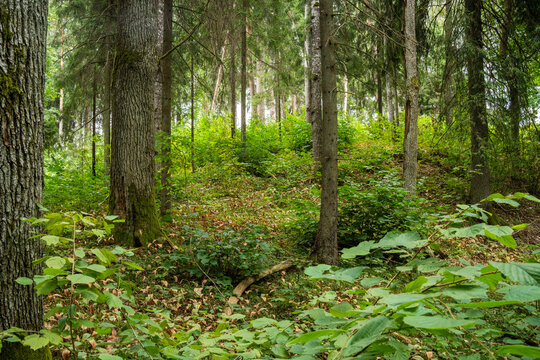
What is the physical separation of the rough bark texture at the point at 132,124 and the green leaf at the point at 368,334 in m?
4.49

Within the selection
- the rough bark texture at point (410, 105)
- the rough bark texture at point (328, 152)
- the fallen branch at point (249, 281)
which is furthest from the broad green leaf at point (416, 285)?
the rough bark texture at point (410, 105)

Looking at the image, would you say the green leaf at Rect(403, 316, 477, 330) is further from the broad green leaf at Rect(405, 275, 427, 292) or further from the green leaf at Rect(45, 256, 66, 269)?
the green leaf at Rect(45, 256, 66, 269)

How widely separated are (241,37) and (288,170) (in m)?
5.22

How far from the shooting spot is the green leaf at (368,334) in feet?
2.33

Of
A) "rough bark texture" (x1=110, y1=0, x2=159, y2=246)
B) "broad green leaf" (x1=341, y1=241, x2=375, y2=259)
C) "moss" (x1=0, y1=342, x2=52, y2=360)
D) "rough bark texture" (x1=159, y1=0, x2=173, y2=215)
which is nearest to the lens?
"broad green leaf" (x1=341, y1=241, x2=375, y2=259)

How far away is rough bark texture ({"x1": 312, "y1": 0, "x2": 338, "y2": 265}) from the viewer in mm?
4785

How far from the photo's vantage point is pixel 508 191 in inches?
317

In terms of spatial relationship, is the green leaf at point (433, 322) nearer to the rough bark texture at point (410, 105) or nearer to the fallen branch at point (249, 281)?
the fallen branch at point (249, 281)

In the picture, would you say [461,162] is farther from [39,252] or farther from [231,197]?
[39,252]

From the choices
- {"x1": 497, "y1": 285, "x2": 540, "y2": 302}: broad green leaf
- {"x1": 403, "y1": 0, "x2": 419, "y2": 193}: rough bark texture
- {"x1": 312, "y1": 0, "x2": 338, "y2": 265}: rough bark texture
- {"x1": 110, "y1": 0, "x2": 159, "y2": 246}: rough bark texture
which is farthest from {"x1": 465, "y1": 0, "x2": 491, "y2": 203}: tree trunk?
{"x1": 497, "y1": 285, "x2": 540, "y2": 302}: broad green leaf

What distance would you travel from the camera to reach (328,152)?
4848mm

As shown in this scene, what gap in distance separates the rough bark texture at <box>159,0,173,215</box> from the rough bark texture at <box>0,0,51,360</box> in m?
3.45

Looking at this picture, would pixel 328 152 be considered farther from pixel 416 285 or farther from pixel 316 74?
pixel 316 74

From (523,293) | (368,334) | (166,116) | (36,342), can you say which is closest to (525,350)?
(523,293)
